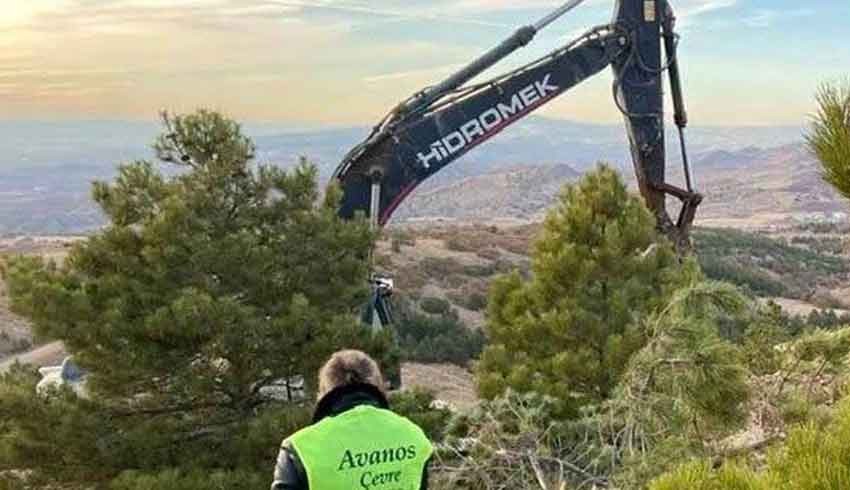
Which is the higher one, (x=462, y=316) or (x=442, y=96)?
(x=442, y=96)

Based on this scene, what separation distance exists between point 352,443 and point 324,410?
0.16 meters

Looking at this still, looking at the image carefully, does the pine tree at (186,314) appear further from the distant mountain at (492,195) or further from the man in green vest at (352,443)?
the distant mountain at (492,195)

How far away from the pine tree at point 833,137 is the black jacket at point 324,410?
1.75 m

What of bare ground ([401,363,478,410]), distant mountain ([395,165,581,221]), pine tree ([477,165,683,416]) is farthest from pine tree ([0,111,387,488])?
distant mountain ([395,165,581,221])

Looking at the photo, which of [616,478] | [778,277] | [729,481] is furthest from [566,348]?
[778,277]

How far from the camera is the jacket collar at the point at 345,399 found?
3836 millimetres

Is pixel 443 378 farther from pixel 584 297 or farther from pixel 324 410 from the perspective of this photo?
pixel 324 410

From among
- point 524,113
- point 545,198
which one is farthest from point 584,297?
point 545,198

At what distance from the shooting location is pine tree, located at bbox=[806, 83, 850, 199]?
2777 millimetres

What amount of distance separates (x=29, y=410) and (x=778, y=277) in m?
46.3

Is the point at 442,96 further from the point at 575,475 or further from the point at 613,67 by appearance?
the point at 575,475

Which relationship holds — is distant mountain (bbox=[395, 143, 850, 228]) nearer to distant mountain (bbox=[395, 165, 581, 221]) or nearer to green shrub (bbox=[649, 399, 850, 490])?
distant mountain (bbox=[395, 165, 581, 221])

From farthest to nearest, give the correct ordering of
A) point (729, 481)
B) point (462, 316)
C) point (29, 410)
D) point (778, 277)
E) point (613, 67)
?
point (778, 277)
point (462, 316)
point (613, 67)
point (29, 410)
point (729, 481)

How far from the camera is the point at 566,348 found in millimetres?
12164
